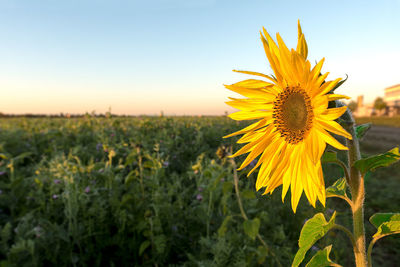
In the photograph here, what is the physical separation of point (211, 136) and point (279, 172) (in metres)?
5.25

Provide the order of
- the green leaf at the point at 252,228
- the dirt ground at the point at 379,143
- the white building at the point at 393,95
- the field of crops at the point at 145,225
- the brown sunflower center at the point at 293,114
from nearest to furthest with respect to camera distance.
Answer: the brown sunflower center at the point at 293,114, the green leaf at the point at 252,228, the field of crops at the point at 145,225, the dirt ground at the point at 379,143, the white building at the point at 393,95

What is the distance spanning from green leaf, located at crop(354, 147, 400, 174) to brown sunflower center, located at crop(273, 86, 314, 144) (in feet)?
0.71

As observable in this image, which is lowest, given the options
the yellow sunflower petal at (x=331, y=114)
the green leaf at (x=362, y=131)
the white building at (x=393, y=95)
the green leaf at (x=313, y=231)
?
the green leaf at (x=313, y=231)

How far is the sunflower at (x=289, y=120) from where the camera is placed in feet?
2.36

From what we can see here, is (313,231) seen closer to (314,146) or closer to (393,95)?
(314,146)

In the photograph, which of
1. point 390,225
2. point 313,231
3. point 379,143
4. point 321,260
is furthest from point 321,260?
point 379,143

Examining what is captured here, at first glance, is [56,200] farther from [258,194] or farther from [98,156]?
[258,194]

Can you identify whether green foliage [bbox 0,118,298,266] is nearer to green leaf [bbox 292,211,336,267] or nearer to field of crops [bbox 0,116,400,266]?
field of crops [bbox 0,116,400,266]

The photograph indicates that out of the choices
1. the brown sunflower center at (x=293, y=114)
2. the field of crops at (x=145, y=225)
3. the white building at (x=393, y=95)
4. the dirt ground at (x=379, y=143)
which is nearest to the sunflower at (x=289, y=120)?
the brown sunflower center at (x=293, y=114)

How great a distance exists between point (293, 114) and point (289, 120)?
33mm

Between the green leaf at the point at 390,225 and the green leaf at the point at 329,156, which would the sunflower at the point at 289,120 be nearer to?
the green leaf at the point at 329,156

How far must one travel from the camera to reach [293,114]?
90cm

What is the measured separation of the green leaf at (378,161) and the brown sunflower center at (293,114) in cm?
22

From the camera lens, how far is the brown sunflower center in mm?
844
